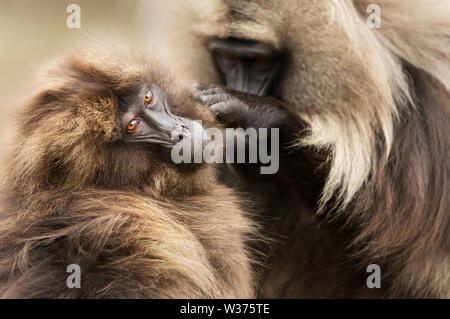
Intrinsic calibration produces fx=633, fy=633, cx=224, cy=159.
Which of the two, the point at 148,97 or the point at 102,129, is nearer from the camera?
the point at 102,129

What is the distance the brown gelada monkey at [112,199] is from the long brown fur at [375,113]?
534 millimetres

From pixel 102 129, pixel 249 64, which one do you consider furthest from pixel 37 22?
pixel 102 129

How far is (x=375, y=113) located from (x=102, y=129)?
1163mm

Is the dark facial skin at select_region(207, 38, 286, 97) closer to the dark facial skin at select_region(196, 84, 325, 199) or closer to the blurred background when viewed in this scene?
the dark facial skin at select_region(196, 84, 325, 199)

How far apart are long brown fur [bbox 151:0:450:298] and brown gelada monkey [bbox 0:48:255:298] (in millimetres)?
534

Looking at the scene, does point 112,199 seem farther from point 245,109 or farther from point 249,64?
point 249,64

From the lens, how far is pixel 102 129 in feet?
7.12

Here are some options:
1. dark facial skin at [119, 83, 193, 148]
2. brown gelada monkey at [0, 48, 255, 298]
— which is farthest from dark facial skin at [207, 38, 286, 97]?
dark facial skin at [119, 83, 193, 148]

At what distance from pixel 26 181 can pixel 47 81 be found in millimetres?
366

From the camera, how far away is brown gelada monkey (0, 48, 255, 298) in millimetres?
1979

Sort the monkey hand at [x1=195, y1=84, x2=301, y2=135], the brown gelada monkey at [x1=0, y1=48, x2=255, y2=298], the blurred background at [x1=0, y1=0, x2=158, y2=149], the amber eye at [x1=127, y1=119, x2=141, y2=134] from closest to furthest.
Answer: the brown gelada monkey at [x1=0, y1=48, x2=255, y2=298], the amber eye at [x1=127, y1=119, x2=141, y2=134], the monkey hand at [x1=195, y1=84, x2=301, y2=135], the blurred background at [x1=0, y1=0, x2=158, y2=149]

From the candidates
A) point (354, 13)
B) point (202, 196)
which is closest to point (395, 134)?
point (354, 13)

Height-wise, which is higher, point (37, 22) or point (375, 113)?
point (37, 22)
